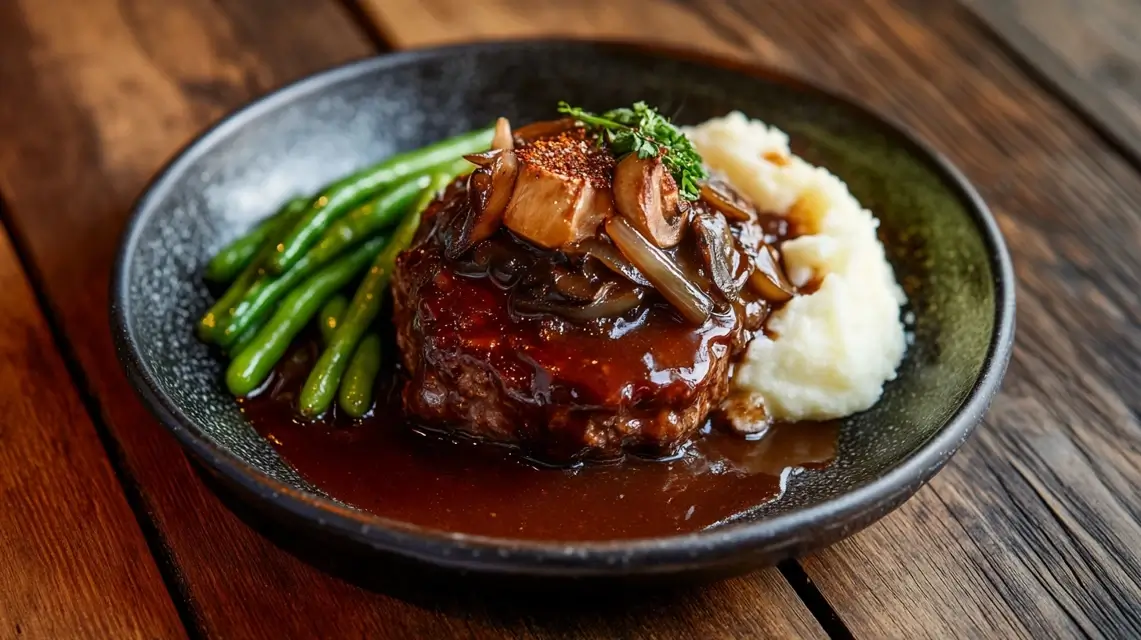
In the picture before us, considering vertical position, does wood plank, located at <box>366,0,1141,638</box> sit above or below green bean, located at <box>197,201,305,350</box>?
above

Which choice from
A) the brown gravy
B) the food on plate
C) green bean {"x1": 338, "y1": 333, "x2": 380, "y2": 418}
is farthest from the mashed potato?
green bean {"x1": 338, "y1": 333, "x2": 380, "y2": 418}

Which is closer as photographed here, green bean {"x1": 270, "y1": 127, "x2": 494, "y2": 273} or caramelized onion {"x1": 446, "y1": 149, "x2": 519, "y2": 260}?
caramelized onion {"x1": 446, "y1": 149, "x2": 519, "y2": 260}

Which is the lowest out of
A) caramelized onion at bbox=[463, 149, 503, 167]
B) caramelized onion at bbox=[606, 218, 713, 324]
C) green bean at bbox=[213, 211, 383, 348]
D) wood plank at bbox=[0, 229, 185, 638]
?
wood plank at bbox=[0, 229, 185, 638]

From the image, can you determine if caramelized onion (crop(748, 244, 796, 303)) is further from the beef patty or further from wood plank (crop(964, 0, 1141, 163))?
wood plank (crop(964, 0, 1141, 163))

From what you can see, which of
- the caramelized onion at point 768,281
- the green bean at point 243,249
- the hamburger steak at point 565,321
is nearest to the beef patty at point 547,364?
the hamburger steak at point 565,321

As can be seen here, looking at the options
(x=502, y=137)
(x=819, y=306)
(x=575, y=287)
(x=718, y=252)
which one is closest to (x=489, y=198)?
(x=502, y=137)

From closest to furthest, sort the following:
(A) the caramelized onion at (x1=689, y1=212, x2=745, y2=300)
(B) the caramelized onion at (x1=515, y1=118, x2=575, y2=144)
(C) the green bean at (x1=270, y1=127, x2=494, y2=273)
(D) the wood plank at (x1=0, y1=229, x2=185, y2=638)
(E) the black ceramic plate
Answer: (E) the black ceramic plate → (D) the wood plank at (x1=0, y1=229, x2=185, y2=638) → (A) the caramelized onion at (x1=689, y1=212, x2=745, y2=300) → (B) the caramelized onion at (x1=515, y1=118, x2=575, y2=144) → (C) the green bean at (x1=270, y1=127, x2=494, y2=273)
